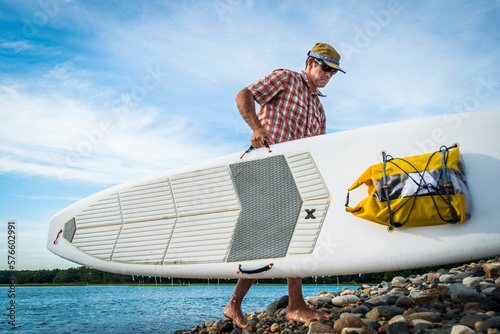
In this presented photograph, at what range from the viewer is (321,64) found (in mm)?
2871

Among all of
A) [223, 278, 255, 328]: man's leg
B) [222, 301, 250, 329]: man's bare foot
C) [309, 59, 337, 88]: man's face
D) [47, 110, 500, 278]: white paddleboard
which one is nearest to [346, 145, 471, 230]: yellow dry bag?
[47, 110, 500, 278]: white paddleboard

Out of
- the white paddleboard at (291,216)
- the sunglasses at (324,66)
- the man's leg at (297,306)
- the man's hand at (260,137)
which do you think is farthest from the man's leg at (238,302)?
the sunglasses at (324,66)

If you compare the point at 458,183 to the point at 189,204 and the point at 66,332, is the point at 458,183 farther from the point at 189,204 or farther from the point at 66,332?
the point at 66,332

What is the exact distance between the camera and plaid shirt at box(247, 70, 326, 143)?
270cm

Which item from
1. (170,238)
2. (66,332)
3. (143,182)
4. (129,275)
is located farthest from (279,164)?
(66,332)

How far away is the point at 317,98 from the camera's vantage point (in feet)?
9.96

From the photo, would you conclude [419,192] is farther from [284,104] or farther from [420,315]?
[284,104]

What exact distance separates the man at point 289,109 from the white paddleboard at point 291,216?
0.18m

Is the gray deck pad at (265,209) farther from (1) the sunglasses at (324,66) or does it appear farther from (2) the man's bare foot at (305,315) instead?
(1) the sunglasses at (324,66)

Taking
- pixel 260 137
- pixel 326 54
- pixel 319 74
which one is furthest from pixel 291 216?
pixel 326 54

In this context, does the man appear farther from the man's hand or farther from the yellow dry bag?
the yellow dry bag

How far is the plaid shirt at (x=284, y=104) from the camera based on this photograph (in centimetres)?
270

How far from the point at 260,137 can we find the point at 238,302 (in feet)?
4.69

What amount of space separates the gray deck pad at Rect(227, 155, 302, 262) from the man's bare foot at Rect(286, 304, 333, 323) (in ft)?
1.85
